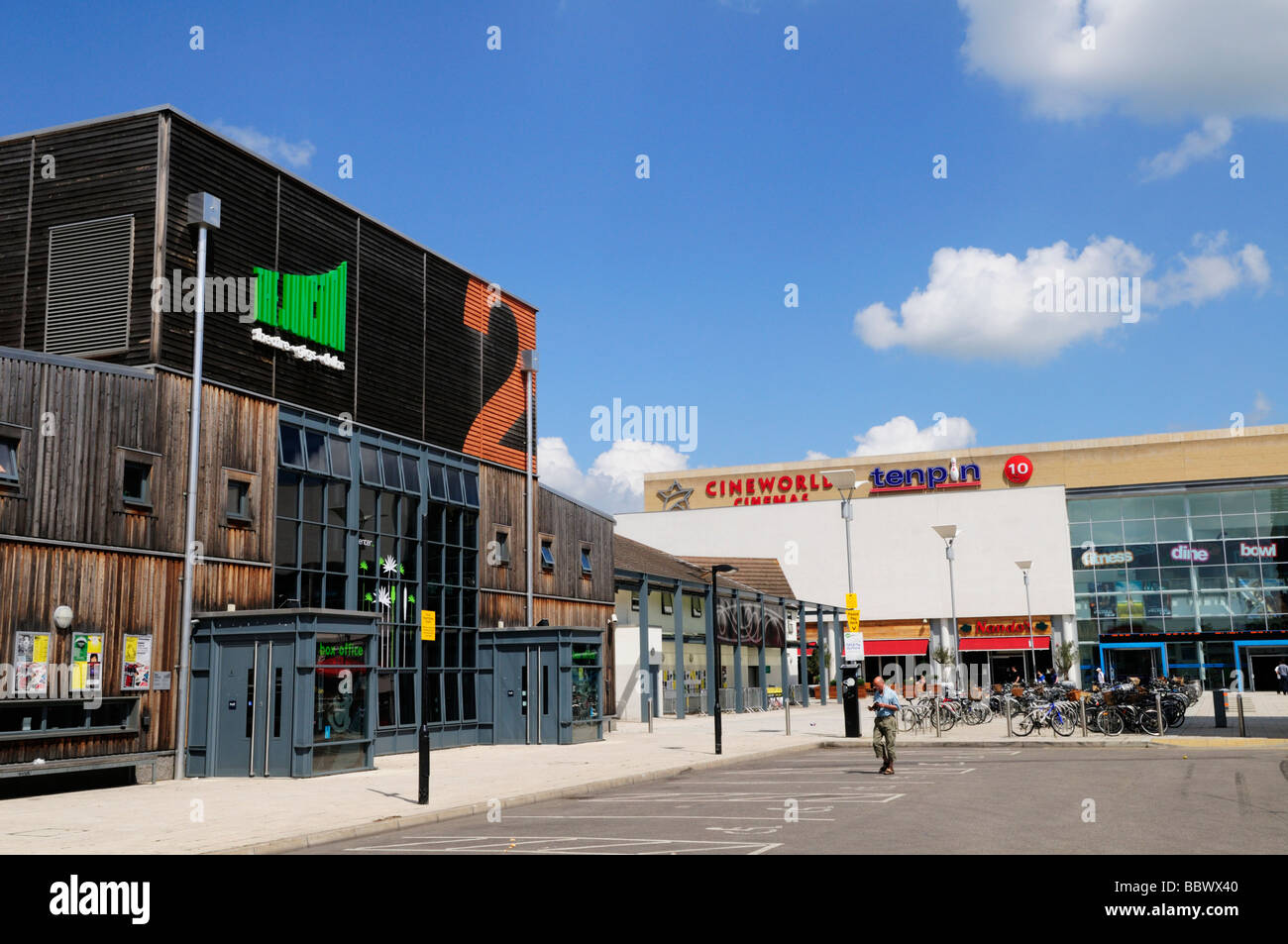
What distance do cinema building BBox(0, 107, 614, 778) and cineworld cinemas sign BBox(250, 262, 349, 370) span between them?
0.05 metres

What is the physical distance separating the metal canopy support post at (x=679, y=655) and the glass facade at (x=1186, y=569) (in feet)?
101

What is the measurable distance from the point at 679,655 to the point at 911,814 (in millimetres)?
30633

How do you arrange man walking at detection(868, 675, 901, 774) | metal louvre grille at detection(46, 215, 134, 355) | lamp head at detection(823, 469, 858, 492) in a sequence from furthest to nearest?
lamp head at detection(823, 469, 858, 492)
metal louvre grille at detection(46, 215, 134, 355)
man walking at detection(868, 675, 901, 774)

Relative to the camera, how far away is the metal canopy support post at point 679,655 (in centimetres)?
4397

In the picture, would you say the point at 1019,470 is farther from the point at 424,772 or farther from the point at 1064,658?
the point at 424,772

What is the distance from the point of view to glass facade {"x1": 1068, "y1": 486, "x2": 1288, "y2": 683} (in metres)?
63.9

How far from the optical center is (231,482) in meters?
22.4

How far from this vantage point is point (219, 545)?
21797 millimetres

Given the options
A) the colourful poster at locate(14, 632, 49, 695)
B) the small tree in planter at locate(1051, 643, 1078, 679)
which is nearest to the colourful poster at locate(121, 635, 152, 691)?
the colourful poster at locate(14, 632, 49, 695)

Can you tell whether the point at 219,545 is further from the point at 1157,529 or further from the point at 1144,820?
the point at 1157,529

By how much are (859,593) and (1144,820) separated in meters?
58.4

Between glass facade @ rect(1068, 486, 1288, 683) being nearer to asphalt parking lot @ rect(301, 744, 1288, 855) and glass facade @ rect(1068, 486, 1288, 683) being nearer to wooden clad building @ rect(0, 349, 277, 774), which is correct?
asphalt parking lot @ rect(301, 744, 1288, 855)

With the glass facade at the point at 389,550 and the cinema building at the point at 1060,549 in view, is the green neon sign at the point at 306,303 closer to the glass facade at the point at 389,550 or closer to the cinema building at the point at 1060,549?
the glass facade at the point at 389,550
